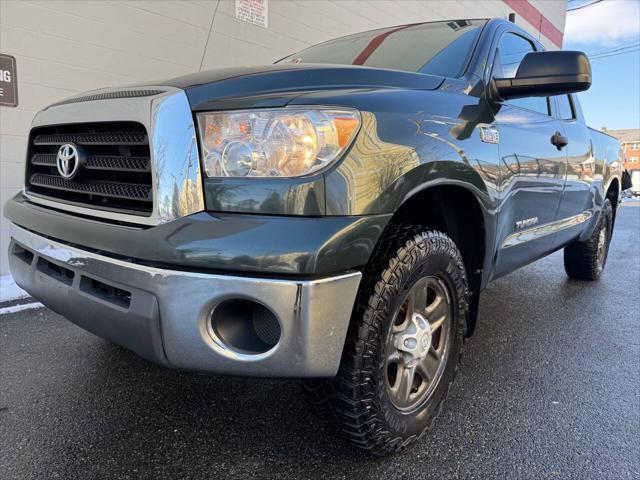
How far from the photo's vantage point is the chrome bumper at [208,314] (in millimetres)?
1383

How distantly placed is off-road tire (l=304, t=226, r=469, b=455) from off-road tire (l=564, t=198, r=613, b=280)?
3.25m

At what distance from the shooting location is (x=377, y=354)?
163 cm

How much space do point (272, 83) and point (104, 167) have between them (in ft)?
2.18

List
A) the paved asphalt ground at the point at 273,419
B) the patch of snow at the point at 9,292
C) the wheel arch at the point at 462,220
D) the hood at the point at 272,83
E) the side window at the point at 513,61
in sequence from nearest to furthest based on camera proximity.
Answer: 1. the hood at the point at 272,83
2. the paved asphalt ground at the point at 273,419
3. the wheel arch at the point at 462,220
4. the side window at the point at 513,61
5. the patch of snow at the point at 9,292

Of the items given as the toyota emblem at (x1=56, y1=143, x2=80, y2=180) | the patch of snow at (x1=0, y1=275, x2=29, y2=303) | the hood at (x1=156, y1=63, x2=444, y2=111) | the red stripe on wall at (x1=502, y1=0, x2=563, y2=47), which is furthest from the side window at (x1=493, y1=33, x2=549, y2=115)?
the red stripe on wall at (x1=502, y1=0, x2=563, y2=47)

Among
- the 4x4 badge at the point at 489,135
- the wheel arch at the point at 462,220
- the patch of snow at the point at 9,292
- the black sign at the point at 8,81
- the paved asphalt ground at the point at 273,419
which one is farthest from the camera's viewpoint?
the black sign at the point at 8,81

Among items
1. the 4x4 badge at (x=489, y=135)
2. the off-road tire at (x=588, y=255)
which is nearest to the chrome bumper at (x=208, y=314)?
the 4x4 badge at (x=489, y=135)

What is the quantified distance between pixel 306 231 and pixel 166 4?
4.51 m

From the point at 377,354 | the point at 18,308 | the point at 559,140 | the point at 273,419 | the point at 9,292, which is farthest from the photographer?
the point at 9,292

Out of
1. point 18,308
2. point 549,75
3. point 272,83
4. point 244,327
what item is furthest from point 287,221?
point 18,308

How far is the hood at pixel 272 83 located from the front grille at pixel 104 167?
0.77 feet

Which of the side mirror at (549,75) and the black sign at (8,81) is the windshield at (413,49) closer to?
the side mirror at (549,75)

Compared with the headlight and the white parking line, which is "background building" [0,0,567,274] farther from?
the headlight

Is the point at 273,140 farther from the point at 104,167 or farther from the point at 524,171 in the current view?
the point at 524,171
